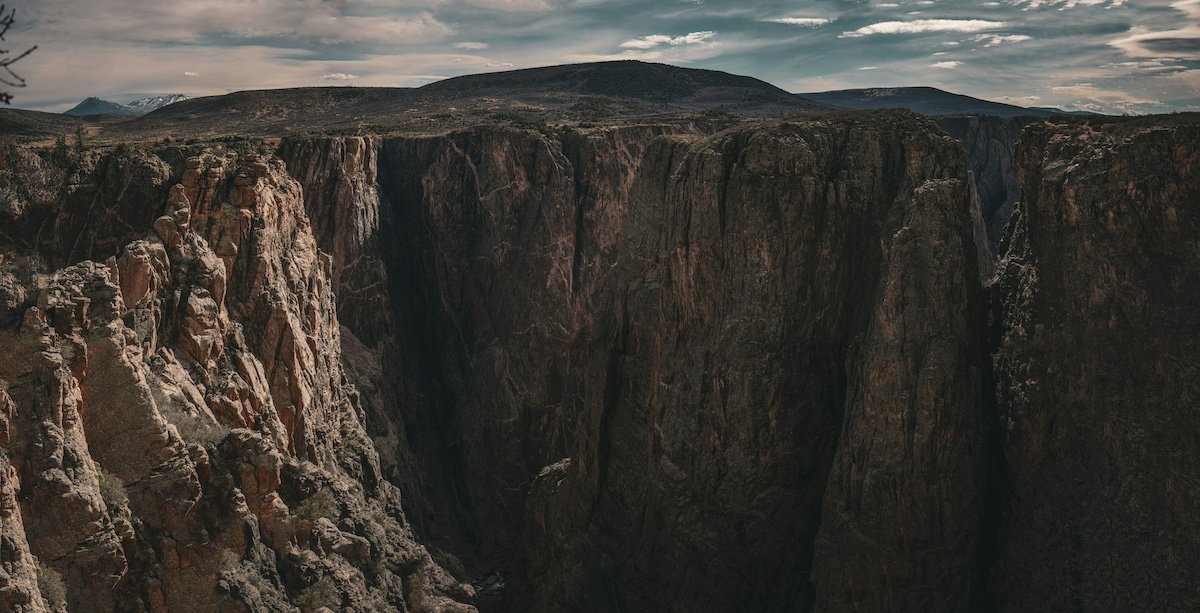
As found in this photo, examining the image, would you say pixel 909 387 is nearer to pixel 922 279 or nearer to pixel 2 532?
pixel 922 279

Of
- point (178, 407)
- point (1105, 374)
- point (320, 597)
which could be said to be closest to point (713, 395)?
point (1105, 374)

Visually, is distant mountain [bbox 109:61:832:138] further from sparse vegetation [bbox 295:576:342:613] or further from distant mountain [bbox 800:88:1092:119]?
sparse vegetation [bbox 295:576:342:613]

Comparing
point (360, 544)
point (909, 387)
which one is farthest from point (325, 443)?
point (909, 387)

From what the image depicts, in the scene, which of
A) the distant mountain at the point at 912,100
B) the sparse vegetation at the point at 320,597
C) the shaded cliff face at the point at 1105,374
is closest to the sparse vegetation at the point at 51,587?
the sparse vegetation at the point at 320,597

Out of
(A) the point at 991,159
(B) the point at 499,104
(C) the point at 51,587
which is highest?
(B) the point at 499,104

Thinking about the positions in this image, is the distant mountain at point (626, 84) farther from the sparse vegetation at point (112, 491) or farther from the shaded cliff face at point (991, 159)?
the sparse vegetation at point (112, 491)

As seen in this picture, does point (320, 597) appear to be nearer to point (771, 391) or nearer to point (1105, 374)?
point (771, 391)
